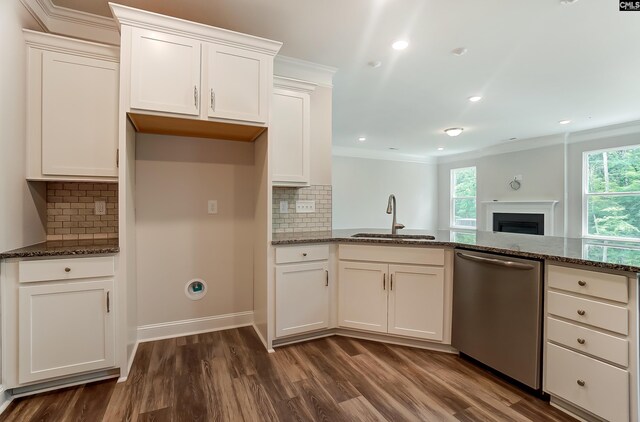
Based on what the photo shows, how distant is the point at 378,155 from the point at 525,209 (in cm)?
344

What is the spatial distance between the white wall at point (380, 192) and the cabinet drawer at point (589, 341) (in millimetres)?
5520

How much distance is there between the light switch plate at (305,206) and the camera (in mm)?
3065

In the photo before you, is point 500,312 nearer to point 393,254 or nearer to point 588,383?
point 588,383

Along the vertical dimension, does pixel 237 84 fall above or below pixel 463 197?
above

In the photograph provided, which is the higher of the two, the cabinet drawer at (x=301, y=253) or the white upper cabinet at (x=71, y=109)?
the white upper cabinet at (x=71, y=109)

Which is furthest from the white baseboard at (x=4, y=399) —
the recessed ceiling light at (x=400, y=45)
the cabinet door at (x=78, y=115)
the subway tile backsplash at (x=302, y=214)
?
the recessed ceiling light at (x=400, y=45)

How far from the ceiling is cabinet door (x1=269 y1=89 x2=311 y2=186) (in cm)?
48

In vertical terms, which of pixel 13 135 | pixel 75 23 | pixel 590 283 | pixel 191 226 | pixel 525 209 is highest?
pixel 75 23

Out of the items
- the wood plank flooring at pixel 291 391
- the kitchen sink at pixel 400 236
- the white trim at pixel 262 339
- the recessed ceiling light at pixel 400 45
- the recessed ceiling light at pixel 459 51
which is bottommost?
the wood plank flooring at pixel 291 391

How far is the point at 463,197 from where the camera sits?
8.09 metres

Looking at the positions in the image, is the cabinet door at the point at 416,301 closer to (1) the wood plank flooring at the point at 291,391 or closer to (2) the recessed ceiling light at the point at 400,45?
(1) the wood plank flooring at the point at 291,391

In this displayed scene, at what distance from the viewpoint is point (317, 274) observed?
2.60m

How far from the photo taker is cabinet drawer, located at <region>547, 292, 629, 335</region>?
4.94 ft

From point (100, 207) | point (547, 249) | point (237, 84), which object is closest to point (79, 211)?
point (100, 207)
